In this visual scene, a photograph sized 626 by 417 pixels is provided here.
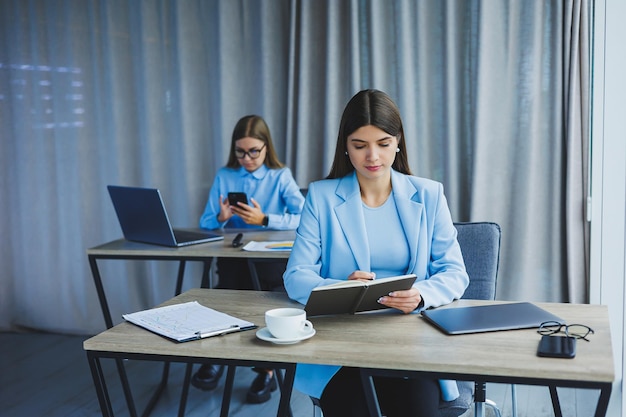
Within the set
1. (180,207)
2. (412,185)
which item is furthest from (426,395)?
(180,207)

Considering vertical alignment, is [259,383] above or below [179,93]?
below

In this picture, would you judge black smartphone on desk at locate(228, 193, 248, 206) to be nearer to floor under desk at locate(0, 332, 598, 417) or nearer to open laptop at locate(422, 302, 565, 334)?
floor under desk at locate(0, 332, 598, 417)

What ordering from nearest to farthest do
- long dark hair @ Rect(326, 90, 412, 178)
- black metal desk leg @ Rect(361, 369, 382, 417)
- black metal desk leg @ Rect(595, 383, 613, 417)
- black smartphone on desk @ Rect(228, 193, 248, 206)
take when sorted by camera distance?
1. black metal desk leg @ Rect(595, 383, 613, 417)
2. black metal desk leg @ Rect(361, 369, 382, 417)
3. long dark hair @ Rect(326, 90, 412, 178)
4. black smartphone on desk @ Rect(228, 193, 248, 206)

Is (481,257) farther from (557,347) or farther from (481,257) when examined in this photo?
(557,347)

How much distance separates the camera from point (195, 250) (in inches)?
108

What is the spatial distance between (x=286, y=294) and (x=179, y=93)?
2.45m

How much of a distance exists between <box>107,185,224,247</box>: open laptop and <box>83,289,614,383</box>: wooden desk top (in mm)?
1160


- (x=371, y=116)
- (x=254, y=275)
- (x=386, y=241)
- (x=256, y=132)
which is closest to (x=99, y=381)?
(x=386, y=241)

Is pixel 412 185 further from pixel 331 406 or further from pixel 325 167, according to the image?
pixel 325 167

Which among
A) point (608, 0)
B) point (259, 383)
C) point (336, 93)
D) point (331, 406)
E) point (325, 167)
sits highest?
point (608, 0)

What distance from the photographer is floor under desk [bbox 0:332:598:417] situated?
2871 mm

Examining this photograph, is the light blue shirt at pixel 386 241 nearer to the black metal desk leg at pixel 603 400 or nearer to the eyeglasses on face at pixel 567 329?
the eyeglasses on face at pixel 567 329

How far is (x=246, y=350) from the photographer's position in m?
1.44

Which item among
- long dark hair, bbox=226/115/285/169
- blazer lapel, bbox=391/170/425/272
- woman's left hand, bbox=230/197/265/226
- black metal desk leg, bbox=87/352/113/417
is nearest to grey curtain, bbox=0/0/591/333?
long dark hair, bbox=226/115/285/169
